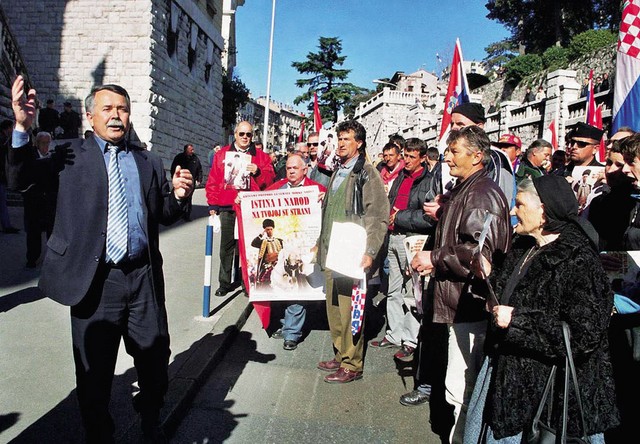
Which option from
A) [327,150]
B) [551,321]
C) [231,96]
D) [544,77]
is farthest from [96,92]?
[231,96]

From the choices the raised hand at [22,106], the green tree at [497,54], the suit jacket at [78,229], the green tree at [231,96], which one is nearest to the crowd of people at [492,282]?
the suit jacket at [78,229]

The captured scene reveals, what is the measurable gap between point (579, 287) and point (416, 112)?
39.7 metres

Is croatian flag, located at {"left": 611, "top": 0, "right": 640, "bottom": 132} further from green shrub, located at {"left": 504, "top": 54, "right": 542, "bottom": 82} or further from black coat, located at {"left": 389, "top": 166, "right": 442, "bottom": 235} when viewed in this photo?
green shrub, located at {"left": 504, "top": 54, "right": 542, "bottom": 82}

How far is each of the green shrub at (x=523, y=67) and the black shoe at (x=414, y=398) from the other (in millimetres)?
29089

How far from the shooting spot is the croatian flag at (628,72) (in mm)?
4629

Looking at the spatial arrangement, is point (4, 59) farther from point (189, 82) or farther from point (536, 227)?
point (536, 227)

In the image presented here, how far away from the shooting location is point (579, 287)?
2.28m


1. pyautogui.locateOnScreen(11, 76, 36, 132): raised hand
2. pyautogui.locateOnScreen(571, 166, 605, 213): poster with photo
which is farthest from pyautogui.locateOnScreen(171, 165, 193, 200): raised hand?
pyautogui.locateOnScreen(571, 166, 605, 213): poster with photo

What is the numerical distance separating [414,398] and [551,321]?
212 centimetres

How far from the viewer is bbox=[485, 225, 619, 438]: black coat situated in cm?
225

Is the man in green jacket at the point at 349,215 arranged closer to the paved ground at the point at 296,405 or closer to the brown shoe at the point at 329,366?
the brown shoe at the point at 329,366

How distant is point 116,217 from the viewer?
2.88 m

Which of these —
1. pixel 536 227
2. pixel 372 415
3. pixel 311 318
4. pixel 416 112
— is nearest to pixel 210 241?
pixel 311 318

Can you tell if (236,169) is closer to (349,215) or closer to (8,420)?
(349,215)
